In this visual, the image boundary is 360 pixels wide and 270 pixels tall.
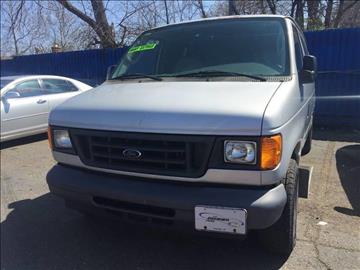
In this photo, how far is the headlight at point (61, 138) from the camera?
11.0ft

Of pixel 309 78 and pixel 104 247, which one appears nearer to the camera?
pixel 104 247

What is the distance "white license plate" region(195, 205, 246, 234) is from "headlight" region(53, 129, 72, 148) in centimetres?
130

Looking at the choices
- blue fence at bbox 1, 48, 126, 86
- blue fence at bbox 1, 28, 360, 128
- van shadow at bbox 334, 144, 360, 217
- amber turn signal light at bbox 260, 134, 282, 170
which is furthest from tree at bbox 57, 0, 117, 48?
amber turn signal light at bbox 260, 134, 282, 170

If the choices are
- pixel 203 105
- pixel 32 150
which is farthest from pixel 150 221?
pixel 32 150

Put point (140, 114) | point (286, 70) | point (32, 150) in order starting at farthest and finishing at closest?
point (32, 150) → point (286, 70) → point (140, 114)

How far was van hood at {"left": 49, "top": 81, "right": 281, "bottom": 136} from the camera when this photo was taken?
8.73ft

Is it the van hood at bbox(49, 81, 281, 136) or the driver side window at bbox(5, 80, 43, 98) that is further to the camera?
the driver side window at bbox(5, 80, 43, 98)

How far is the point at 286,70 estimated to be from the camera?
348 cm

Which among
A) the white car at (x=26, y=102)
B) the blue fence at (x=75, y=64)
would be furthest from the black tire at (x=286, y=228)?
the blue fence at (x=75, y=64)

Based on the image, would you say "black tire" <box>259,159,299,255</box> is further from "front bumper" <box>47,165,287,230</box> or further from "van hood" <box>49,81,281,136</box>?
"van hood" <box>49,81,281,136</box>

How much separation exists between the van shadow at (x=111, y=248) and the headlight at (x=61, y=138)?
936 millimetres

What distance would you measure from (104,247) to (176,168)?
1.24 m

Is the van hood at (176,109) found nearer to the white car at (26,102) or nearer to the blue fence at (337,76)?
the white car at (26,102)

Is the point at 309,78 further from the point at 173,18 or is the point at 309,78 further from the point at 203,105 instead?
the point at 173,18
